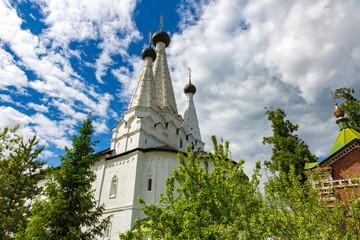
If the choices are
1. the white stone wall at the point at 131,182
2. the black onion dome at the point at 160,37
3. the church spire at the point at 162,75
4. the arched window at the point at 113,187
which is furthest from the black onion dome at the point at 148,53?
the arched window at the point at 113,187

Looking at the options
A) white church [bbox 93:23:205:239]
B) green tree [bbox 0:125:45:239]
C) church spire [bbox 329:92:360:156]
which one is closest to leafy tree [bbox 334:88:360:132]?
church spire [bbox 329:92:360:156]

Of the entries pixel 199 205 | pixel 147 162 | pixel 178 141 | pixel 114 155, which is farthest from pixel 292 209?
pixel 178 141

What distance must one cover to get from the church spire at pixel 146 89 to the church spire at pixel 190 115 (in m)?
7.99

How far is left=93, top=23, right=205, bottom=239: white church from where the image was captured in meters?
17.4

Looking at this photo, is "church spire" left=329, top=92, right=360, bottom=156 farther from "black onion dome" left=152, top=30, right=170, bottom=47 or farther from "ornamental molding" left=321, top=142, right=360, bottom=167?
"black onion dome" left=152, top=30, right=170, bottom=47

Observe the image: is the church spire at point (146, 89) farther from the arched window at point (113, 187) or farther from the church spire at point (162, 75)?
the arched window at point (113, 187)

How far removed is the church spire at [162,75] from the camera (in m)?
28.3

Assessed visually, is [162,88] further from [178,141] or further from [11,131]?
[11,131]

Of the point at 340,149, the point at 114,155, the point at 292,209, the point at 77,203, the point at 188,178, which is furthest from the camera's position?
the point at 114,155

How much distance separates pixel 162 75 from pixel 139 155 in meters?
15.0

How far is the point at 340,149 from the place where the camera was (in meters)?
12.7

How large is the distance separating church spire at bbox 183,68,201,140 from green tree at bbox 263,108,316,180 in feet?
A: 44.9

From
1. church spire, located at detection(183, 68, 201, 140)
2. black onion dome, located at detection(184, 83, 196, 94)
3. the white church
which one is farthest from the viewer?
black onion dome, located at detection(184, 83, 196, 94)

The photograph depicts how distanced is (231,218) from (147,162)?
12.9m
